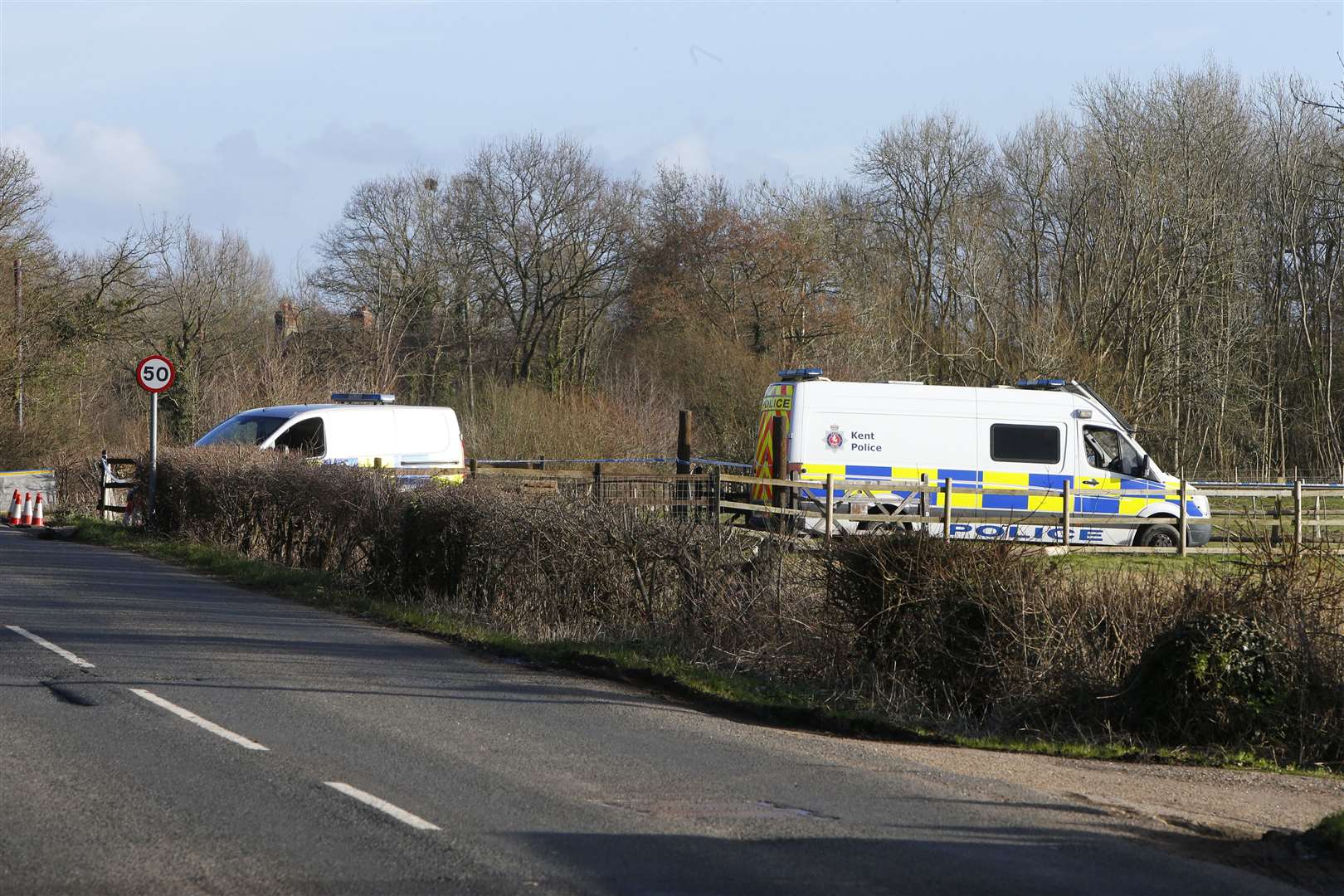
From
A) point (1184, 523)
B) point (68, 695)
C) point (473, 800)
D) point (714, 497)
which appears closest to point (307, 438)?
point (714, 497)

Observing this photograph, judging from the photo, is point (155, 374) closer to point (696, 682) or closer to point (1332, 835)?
point (696, 682)

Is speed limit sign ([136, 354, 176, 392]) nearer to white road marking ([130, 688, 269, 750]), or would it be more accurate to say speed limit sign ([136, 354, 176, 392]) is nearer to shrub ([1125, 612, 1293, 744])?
white road marking ([130, 688, 269, 750])

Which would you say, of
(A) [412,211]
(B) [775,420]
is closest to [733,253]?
(A) [412,211]

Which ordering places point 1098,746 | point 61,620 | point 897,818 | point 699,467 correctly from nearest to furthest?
point 897,818 < point 1098,746 < point 61,620 < point 699,467

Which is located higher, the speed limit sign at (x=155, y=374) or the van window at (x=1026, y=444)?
the speed limit sign at (x=155, y=374)

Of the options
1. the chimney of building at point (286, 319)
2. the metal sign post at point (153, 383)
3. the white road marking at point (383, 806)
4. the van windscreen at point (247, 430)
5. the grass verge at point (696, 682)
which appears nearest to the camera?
the white road marking at point (383, 806)

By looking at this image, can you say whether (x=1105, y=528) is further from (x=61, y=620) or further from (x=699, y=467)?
(x=61, y=620)

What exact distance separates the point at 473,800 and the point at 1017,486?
17575mm

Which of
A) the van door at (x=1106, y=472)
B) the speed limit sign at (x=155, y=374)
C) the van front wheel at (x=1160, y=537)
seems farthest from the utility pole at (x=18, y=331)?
the van front wheel at (x=1160, y=537)

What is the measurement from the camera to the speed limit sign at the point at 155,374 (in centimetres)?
2088

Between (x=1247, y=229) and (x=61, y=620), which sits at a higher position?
(x=1247, y=229)

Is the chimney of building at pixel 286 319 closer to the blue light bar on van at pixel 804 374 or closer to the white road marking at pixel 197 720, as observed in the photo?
the blue light bar on van at pixel 804 374

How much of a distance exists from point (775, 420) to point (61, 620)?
12.8m

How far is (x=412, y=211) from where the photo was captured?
2023 inches
